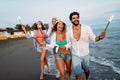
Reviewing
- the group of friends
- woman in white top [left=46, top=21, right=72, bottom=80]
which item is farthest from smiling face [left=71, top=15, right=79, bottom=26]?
woman in white top [left=46, top=21, right=72, bottom=80]

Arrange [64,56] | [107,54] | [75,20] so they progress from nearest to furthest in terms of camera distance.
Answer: [75,20] → [64,56] → [107,54]

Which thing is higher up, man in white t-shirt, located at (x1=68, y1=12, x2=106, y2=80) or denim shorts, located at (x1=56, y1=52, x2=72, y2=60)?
man in white t-shirt, located at (x1=68, y1=12, x2=106, y2=80)

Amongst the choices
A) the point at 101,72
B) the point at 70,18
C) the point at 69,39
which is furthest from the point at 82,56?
the point at 101,72

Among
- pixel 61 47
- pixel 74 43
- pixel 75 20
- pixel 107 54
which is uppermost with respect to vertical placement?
pixel 75 20

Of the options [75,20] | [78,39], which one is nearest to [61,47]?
[78,39]

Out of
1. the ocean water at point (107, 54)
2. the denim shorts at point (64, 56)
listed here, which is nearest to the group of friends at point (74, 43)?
the denim shorts at point (64, 56)

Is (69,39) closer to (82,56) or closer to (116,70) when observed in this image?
(82,56)

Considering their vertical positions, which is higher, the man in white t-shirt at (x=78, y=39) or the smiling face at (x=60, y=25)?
the smiling face at (x=60, y=25)

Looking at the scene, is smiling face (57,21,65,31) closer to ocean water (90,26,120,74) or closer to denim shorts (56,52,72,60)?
denim shorts (56,52,72,60)

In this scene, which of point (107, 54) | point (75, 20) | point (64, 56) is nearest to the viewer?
point (75, 20)

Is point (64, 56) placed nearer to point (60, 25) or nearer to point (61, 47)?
point (61, 47)

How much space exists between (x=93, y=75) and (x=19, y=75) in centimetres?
270

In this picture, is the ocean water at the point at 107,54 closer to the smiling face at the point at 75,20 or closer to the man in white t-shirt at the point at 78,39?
the man in white t-shirt at the point at 78,39

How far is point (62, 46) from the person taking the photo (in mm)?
6090
